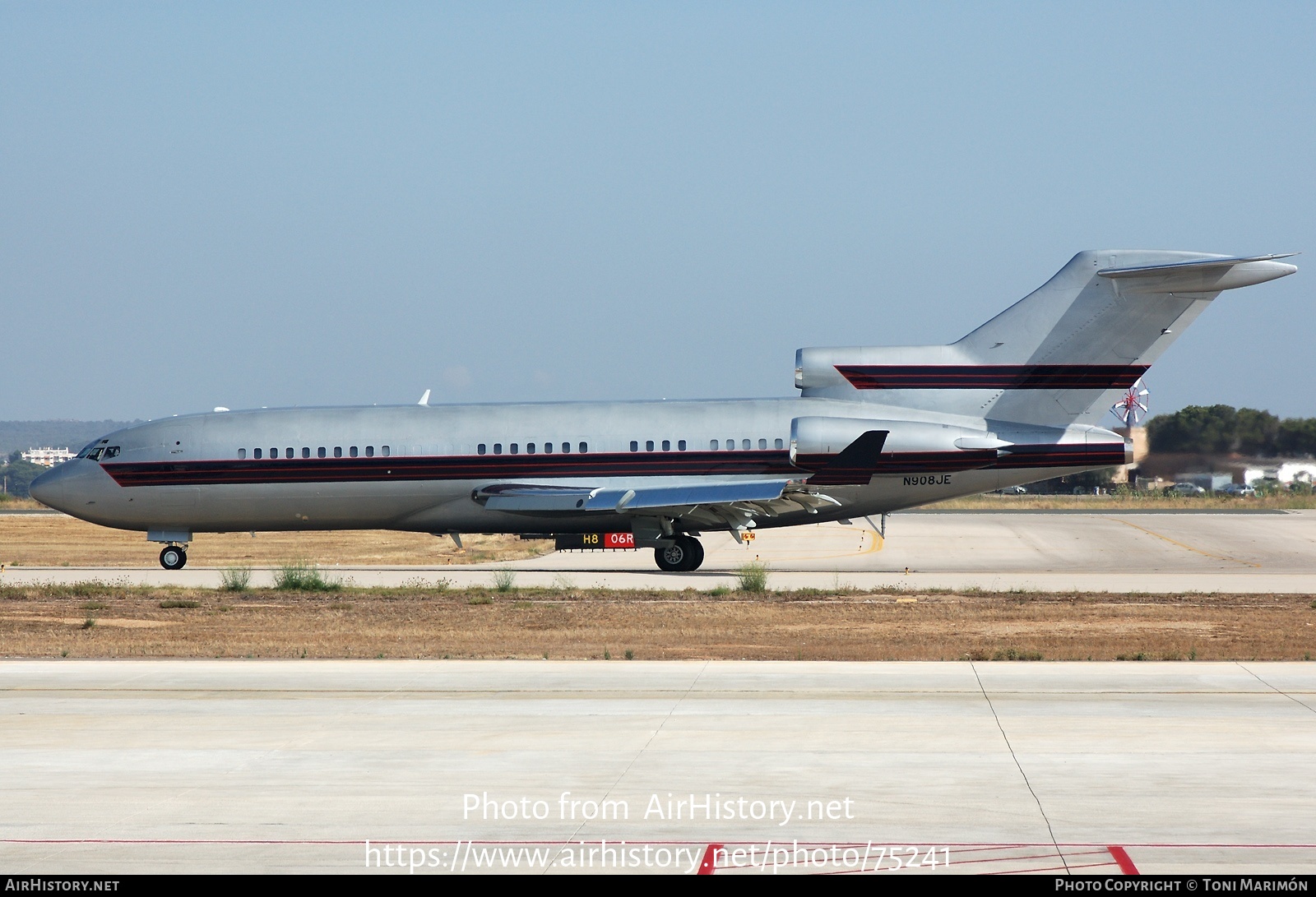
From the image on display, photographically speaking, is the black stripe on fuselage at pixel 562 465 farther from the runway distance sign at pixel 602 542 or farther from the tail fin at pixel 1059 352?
the runway distance sign at pixel 602 542

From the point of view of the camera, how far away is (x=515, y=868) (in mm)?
7402

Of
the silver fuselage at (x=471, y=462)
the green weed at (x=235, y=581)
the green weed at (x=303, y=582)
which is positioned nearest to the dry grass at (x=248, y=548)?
the silver fuselage at (x=471, y=462)

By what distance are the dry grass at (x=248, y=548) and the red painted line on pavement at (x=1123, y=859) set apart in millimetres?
30674

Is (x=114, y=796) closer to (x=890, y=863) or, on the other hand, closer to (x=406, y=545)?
(x=890, y=863)

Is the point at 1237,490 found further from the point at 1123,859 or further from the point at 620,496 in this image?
the point at 1123,859

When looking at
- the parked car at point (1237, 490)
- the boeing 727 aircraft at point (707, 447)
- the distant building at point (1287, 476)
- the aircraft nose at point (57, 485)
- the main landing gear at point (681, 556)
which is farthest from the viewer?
the parked car at point (1237, 490)

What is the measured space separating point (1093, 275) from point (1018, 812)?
22.6 m

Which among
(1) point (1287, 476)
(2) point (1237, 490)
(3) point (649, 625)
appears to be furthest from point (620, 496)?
(2) point (1237, 490)

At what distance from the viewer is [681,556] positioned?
31016mm

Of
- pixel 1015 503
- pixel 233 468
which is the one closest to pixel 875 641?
pixel 233 468

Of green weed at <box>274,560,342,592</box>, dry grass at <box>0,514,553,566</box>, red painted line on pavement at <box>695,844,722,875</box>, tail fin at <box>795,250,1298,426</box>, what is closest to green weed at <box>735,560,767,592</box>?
tail fin at <box>795,250,1298,426</box>

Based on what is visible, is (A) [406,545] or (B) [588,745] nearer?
(B) [588,745]

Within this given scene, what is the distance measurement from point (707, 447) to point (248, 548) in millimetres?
20224

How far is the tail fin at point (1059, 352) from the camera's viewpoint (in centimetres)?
2873
